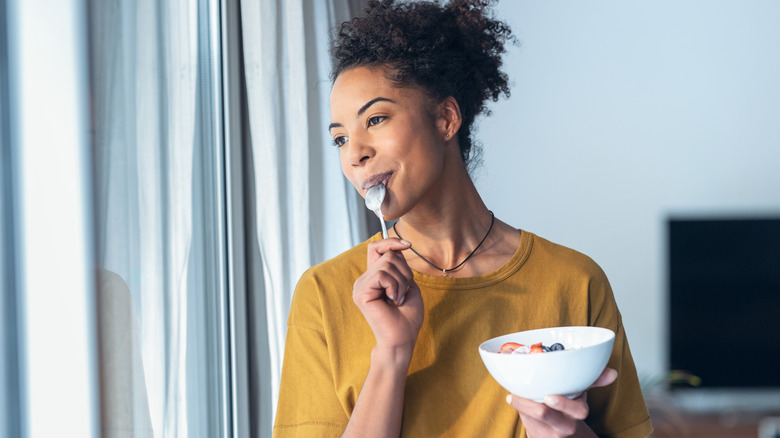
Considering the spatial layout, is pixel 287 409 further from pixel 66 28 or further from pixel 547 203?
pixel 547 203

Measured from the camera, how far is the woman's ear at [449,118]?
95 cm

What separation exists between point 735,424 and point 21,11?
299 cm

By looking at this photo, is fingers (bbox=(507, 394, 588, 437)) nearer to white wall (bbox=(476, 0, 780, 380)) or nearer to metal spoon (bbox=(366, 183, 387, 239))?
metal spoon (bbox=(366, 183, 387, 239))

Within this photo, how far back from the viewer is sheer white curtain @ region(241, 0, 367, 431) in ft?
5.51

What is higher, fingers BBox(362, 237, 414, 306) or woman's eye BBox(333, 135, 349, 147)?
woman's eye BBox(333, 135, 349, 147)

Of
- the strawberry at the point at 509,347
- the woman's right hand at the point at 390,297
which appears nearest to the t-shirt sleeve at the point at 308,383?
the woman's right hand at the point at 390,297

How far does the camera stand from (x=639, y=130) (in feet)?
9.68

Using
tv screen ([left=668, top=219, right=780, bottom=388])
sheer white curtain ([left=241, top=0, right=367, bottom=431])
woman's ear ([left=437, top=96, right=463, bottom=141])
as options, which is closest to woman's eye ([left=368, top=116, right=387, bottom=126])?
woman's ear ([left=437, top=96, right=463, bottom=141])

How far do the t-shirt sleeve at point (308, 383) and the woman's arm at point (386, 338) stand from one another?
48mm

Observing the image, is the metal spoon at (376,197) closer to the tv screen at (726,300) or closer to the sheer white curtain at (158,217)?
the sheer white curtain at (158,217)

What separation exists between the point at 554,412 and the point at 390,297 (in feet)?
0.77

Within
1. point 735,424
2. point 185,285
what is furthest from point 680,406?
point 185,285

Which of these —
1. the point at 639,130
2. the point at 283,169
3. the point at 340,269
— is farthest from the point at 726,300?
the point at 340,269

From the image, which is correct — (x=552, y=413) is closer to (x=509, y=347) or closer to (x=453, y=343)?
(x=509, y=347)
